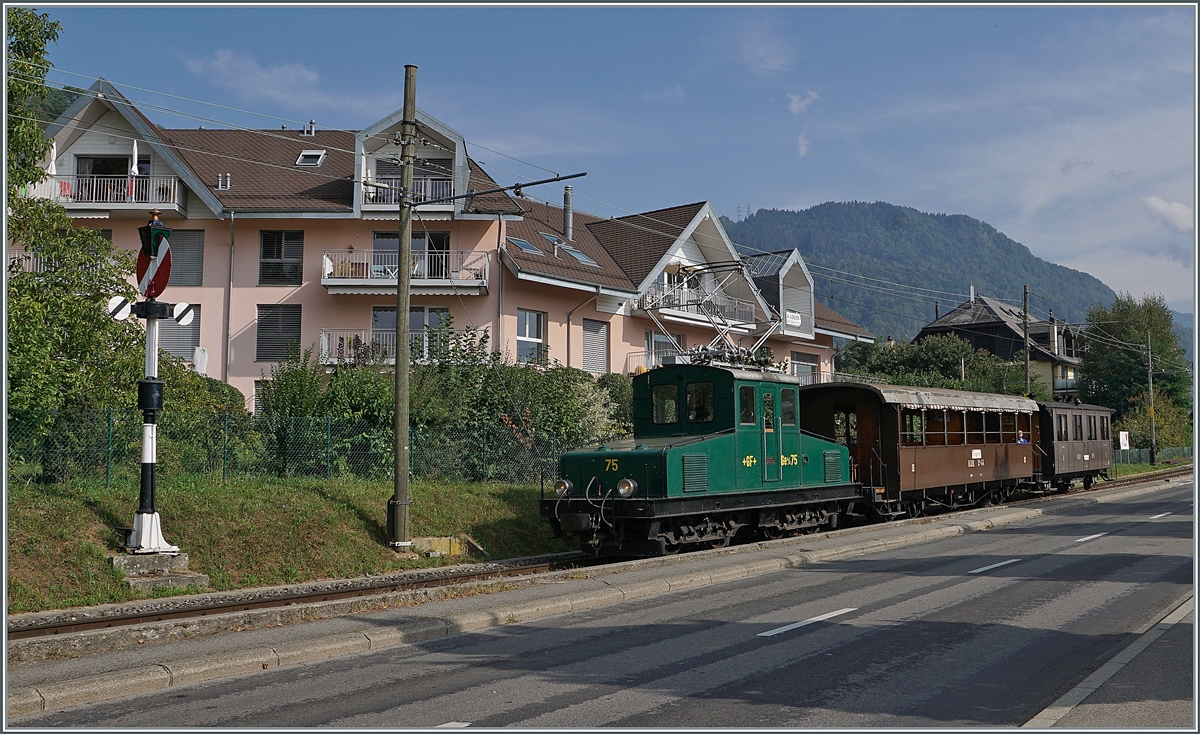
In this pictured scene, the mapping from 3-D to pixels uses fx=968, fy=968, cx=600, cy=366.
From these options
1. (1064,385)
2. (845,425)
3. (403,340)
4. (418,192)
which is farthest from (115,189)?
(1064,385)

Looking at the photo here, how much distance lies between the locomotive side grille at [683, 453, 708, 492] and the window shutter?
57.4ft

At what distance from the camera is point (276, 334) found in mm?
31016

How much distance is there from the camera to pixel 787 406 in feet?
61.5

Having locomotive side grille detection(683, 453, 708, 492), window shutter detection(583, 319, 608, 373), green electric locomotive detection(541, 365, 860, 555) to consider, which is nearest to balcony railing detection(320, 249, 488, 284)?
window shutter detection(583, 319, 608, 373)

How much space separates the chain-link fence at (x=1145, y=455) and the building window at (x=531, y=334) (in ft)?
141

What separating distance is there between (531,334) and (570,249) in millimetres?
4976

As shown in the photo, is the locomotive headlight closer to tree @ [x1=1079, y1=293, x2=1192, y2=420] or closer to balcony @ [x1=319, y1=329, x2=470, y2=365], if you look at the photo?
balcony @ [x1=319, y1=329, x2=470, y2=365]

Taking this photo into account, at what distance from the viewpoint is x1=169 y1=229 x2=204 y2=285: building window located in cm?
3128

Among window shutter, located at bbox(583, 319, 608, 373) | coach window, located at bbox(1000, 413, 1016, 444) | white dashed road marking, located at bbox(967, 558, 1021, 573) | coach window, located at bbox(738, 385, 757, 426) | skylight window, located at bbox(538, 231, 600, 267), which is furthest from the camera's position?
skylight window, located at bbox(538, 231, 600, 267)

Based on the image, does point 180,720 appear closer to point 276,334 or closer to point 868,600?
point 868,600

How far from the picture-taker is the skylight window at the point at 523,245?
32.7 meters

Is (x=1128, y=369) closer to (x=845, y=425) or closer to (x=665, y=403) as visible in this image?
(x=845, y=425)

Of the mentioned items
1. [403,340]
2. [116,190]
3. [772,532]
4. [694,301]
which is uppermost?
[116,190]

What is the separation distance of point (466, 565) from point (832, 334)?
3055cm
